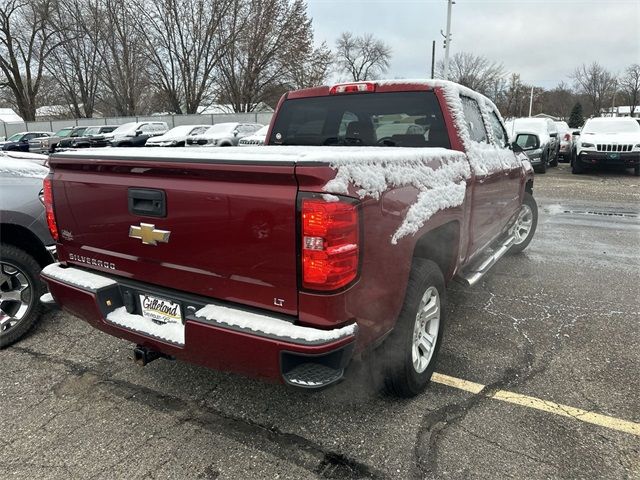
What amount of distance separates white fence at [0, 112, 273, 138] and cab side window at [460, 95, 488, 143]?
104 feet

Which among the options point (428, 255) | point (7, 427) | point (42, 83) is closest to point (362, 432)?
point (428, 255)

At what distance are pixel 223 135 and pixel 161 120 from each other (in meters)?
18.7

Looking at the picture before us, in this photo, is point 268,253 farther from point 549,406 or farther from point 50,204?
point 549,406

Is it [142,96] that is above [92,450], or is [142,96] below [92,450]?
above

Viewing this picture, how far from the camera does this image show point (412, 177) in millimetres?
2479

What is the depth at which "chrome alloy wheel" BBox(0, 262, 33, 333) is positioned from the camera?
3.64 m

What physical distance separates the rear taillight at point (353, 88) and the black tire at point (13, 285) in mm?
2839

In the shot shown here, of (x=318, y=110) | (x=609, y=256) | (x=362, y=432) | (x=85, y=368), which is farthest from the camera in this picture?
(x=609, y=256)

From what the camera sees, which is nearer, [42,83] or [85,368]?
[85,368]

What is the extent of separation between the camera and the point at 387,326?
241cm

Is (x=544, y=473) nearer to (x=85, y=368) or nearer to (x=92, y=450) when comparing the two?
(x=92, y=450)

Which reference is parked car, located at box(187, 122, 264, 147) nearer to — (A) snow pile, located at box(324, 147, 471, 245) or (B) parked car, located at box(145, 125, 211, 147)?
(B) parked car, located at box(145, 125, 211, 147)

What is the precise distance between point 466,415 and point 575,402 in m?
0.72

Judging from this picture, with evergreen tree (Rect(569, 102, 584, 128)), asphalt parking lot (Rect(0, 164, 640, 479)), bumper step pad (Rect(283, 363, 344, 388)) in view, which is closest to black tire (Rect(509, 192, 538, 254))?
asphalt parking lot (Rect(0, 164, 640, 479))
